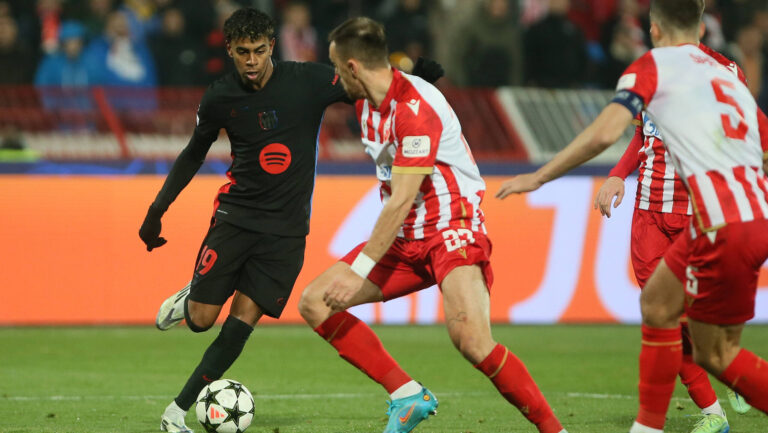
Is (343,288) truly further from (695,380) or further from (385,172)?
(695,380)

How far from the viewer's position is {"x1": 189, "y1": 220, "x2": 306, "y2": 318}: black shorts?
6.59 metres

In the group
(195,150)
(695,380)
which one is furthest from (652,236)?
(195,150)

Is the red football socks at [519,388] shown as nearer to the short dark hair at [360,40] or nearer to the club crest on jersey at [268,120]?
the short dark hair at [360,40]

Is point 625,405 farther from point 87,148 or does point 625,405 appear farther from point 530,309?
point 87,148

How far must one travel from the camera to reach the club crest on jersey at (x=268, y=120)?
6629mm

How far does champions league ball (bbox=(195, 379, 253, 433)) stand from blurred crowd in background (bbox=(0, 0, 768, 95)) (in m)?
7.66

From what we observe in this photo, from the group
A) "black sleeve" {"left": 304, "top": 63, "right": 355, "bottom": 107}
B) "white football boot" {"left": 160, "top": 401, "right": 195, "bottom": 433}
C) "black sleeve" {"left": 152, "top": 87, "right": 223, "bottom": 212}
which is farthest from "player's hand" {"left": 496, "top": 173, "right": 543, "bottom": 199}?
"white football boot" {"left": 160, "top": 401, "right": 195, "bottom": 433}

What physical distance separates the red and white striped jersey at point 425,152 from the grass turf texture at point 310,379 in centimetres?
139

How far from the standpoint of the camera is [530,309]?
1212cm

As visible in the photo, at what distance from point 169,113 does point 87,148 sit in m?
1.02

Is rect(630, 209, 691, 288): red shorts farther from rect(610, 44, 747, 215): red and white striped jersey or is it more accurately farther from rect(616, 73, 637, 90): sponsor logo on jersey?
rect(616, 73, 637, 90): sponsor logo on jersey

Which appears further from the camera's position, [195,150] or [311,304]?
[195,150]

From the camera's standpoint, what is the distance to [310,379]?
8742 mm

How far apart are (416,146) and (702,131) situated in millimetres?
1292
